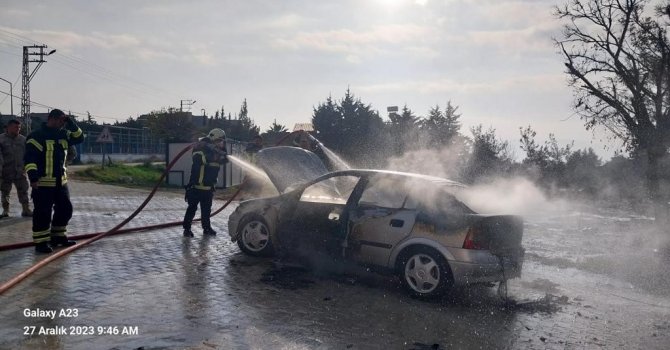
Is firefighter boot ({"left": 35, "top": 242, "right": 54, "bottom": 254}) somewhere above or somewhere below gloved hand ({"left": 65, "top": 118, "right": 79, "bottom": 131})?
below

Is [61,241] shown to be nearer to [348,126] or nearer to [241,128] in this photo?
[348,126]

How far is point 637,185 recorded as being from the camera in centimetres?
2291

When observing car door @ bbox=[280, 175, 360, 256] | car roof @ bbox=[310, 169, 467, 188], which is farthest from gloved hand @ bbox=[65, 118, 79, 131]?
car roof @ bbox=[310, 169, 467, 188]

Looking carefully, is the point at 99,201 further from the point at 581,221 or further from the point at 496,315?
the point at 581,221

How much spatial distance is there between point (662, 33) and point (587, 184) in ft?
43.1

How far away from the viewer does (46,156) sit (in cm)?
730

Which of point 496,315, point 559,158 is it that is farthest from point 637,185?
point 496,315

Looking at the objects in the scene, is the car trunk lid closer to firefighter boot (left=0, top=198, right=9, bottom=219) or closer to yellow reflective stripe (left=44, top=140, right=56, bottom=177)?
yellow reflective stripe (left=44, top=140, right=56, bottom=177)

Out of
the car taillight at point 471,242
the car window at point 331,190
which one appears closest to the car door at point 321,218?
the car window at point 331,190

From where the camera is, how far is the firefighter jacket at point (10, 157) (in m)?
10.5

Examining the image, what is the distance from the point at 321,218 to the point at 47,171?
4.06 metres

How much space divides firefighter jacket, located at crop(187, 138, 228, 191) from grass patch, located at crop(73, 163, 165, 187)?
16338mm

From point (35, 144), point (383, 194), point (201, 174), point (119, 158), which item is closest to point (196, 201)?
point (201, 174)

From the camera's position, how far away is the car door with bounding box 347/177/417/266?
6.40 meters
